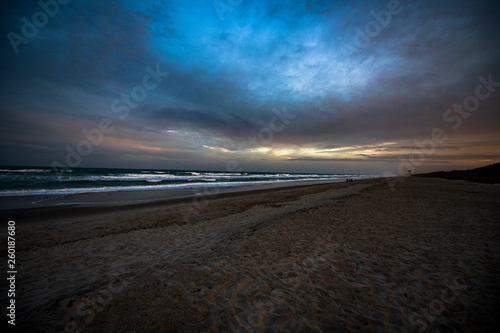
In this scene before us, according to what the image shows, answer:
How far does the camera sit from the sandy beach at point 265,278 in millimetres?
3510

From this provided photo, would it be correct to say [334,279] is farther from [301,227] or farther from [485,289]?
[301,227]

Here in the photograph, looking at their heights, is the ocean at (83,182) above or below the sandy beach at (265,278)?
above

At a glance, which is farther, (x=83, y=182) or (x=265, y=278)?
(x=83, y=182)

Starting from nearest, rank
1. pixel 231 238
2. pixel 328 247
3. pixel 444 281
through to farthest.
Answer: pixel 444 281
pixel 328 247
pixel 231 238

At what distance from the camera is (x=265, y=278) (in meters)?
4.85

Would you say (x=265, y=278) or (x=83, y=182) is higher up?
(x=83, y=182)

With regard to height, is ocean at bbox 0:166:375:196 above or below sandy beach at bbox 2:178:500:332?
above

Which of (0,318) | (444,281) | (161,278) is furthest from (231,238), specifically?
(444,281)

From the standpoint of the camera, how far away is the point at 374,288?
4.27 meters

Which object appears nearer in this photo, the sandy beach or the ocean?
the sandy beach

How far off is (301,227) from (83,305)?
793 cm

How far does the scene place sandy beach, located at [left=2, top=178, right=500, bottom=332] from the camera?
3.51 meters

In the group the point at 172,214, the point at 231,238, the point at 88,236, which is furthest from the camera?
the point at 172,214

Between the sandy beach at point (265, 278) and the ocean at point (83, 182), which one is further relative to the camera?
the ocean at point (83, 182)
